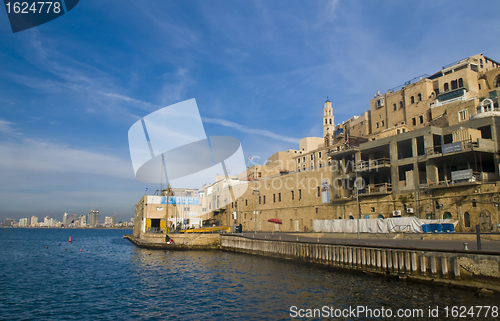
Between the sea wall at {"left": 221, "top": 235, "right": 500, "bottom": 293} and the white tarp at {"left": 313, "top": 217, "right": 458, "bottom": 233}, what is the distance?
32.7ft

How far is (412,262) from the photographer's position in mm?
20344

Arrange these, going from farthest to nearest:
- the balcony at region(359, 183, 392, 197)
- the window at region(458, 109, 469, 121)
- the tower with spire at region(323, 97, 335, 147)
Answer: the tower with spire at region(323, 97, 335, 147) → the balcony at region(359, 183, 392, 197) → the window at region(458, 109, 469, 121)

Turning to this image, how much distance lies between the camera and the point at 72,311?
17.3 metres

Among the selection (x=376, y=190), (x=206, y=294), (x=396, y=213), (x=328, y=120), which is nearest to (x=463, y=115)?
(x=376, y=190)

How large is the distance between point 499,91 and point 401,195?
19870 mm

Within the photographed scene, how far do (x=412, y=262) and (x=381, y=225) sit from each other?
15.7 meters

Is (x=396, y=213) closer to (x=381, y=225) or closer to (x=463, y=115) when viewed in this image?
(x=381, y=225)

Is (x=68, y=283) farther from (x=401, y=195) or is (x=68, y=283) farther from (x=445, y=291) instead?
(x=401, y=195)

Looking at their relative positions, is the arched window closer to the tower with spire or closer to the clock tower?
the tower with spire

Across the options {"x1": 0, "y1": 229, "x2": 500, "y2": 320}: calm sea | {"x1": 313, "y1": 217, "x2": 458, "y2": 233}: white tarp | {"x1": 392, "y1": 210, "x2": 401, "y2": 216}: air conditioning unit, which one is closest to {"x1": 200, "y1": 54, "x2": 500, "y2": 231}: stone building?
{"x1": 392, "y1": 210, "x2": 401, "y2": 216}: air conditioning unit

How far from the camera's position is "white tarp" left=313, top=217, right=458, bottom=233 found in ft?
107

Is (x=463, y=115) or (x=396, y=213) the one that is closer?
(x=396, y=213)

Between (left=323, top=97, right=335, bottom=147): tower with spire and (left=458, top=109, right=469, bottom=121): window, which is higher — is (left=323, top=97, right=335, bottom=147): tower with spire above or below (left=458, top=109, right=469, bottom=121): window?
above

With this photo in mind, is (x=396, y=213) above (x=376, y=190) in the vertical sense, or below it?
below
